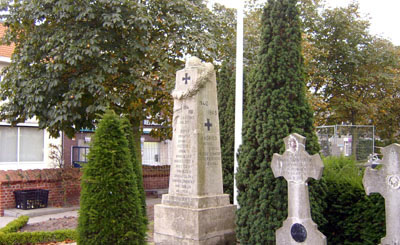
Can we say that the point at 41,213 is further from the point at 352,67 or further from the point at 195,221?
the point at 352,67

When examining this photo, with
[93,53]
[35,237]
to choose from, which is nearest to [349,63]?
[93,53]

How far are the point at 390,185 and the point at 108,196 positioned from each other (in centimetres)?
418

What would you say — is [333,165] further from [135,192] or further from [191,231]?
[135,192]

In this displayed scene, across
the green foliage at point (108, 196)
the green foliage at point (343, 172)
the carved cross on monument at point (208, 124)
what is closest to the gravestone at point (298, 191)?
the green foliage at point (343, 172)

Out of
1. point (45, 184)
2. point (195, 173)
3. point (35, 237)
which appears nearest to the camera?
point (195, 173)

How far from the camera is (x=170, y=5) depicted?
47.7 ft

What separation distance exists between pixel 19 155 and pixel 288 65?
17.7 m

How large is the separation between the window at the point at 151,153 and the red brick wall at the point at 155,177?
4648 millimetres

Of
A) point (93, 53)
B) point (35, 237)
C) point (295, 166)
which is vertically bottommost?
point (35, 237)

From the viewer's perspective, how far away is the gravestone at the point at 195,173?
8125 mm

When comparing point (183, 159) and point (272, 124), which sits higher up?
point (272, 124)

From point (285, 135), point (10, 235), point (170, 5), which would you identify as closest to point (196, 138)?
point (285, 135)

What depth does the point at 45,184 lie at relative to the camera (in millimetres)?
16828

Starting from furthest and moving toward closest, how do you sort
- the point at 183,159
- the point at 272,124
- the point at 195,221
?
the point at 183,159
the point at 195,221
the point at 272,124
